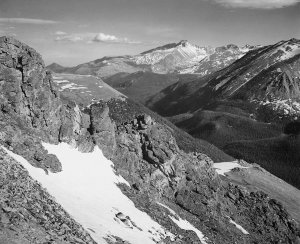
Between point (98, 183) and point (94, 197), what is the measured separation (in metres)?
6.92

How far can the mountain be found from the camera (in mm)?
47094

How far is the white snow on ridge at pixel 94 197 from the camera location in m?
56.1

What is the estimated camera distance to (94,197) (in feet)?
214

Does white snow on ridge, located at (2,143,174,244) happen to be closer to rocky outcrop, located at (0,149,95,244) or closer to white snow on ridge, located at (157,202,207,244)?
rocky outcrop, located at (0,149,95,244)

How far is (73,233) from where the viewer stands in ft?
149

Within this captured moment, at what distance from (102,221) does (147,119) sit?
4972 cm

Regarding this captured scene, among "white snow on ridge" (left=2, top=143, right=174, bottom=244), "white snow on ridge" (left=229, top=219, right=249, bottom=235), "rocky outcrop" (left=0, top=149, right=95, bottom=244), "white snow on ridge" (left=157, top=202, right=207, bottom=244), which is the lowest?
"white snow on ridge" (left=229, top=219, right=249, bottom=235)

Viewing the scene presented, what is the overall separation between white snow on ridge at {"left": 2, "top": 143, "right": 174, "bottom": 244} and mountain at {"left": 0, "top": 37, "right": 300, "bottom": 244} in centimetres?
23

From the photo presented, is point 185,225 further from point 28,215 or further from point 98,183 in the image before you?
point 28,215

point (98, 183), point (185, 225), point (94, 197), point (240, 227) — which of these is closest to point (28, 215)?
point (94, 197)

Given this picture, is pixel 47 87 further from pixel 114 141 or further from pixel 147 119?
pixel 147 119

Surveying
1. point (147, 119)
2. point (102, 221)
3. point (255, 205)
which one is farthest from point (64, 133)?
point (255, 205)

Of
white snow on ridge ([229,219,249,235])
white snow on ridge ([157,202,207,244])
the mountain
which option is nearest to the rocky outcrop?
the mountain

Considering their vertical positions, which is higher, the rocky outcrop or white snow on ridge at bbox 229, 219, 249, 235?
the rocky outcrop
